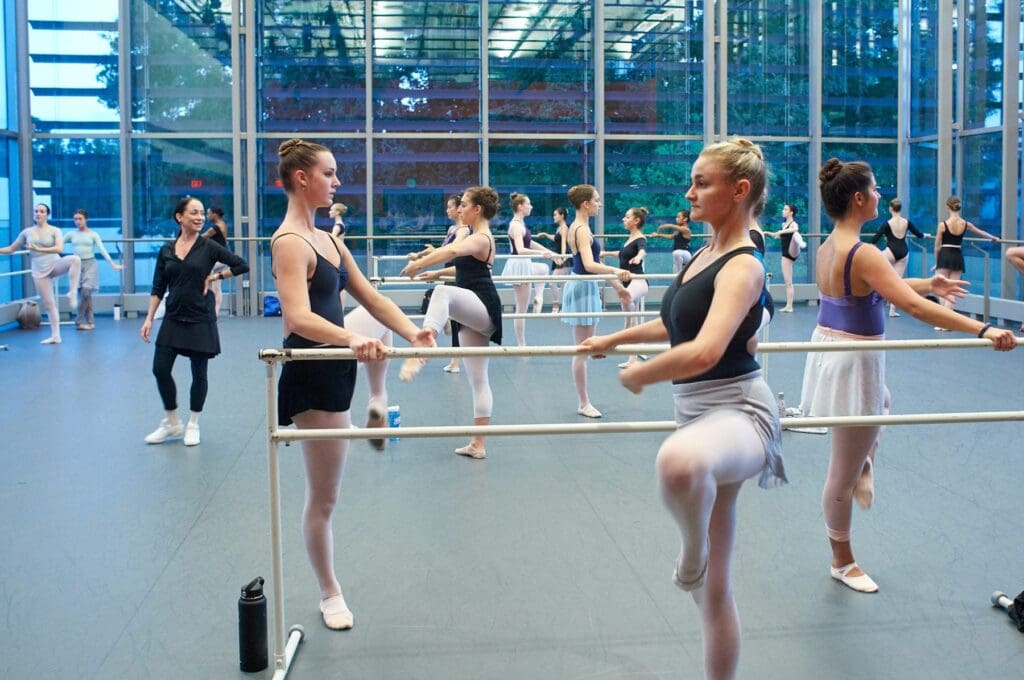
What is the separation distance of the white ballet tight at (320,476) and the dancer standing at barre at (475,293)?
96.1 inches

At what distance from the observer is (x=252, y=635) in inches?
143

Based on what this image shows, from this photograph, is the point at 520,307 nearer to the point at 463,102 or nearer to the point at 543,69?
the point at 463,102

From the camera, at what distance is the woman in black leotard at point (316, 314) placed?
3.68 meters

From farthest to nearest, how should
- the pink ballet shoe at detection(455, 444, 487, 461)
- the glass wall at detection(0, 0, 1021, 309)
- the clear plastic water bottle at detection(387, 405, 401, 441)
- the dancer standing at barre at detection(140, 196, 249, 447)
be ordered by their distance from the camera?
the glass wall at detection(0, 0, 1021, 309), the dancer standing at barre at detection(140, 196, 249, 447), the clear plastic water bottle at detection(387, 405, 401, 441), the pink ballet shoe at detection(455, 444, 487, 461)

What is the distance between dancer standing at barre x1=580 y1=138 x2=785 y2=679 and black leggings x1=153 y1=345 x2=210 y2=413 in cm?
493

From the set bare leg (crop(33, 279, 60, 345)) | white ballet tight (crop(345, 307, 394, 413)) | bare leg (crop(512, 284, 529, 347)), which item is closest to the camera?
white ballet tight (crop(345, 307, 394, 413))

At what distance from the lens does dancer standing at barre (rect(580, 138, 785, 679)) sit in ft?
8.95

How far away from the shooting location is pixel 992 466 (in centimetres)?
630

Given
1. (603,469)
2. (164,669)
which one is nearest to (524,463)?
(603,469)

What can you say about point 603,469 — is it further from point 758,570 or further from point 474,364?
point 758,570

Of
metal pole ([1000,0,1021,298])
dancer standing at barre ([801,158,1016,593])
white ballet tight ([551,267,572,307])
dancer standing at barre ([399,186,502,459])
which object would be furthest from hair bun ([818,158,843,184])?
metal pole ([1000,0,1021,298])

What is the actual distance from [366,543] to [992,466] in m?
3.53

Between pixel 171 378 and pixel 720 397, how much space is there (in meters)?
5.19

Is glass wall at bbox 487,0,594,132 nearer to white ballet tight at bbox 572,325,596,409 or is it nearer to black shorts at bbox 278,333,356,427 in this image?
white ballet tight at bbox 572,325,596,409
